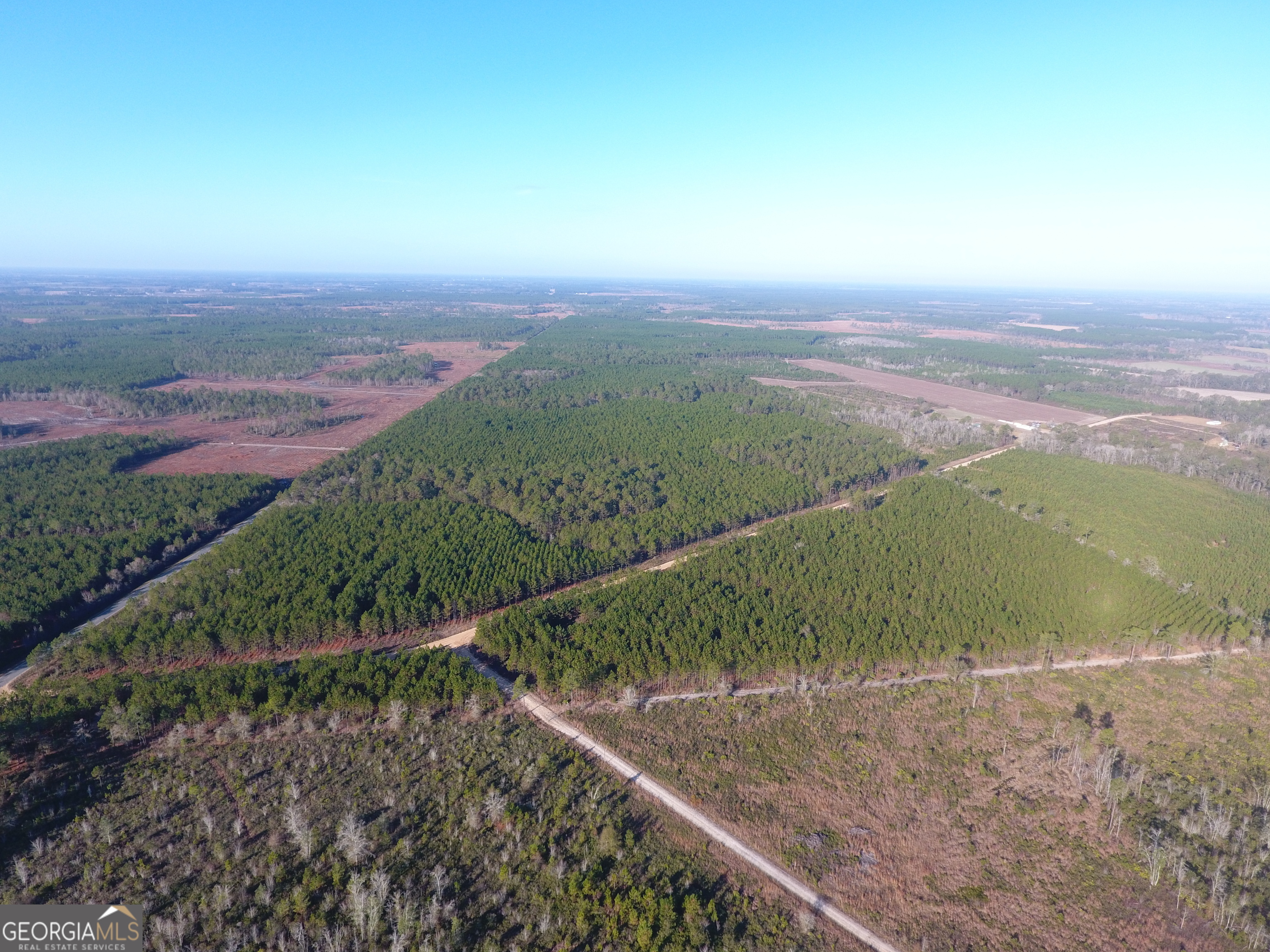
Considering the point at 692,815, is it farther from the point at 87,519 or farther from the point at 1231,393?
the point at 1231,393

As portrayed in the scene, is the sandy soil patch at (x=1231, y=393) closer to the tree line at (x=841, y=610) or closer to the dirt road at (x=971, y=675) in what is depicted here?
the tree line at (x=841, y=610)

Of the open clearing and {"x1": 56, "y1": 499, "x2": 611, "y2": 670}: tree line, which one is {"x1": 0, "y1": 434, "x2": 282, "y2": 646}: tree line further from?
the open clearing

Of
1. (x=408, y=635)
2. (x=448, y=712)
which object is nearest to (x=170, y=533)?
(x=408, y=635)

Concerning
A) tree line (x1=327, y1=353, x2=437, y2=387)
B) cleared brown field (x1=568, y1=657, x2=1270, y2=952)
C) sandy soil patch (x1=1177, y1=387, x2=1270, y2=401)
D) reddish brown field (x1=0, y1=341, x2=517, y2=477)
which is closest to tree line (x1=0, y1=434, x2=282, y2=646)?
reddish brown field (x1=0, y1=341, x2=517, y2=477)

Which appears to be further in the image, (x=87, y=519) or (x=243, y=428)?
(x=243, y=428)

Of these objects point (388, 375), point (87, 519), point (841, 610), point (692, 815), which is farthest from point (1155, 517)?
point (388, 375)

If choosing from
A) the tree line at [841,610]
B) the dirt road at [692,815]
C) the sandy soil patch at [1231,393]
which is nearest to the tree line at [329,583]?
the tree line at [841,610]
